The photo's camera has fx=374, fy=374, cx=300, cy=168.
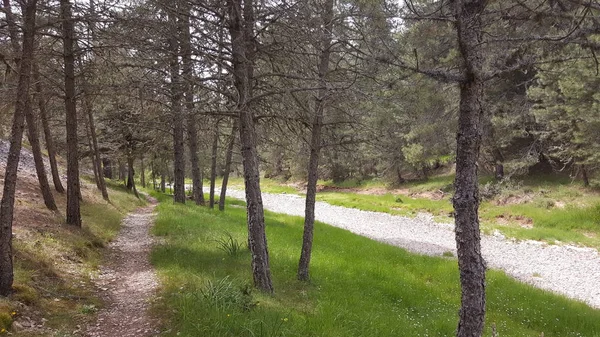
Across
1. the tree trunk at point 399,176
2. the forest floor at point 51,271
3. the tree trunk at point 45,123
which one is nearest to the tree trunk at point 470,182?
the forest floor at point 51,271

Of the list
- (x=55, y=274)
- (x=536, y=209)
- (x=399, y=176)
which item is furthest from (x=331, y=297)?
(x=399, y=176)

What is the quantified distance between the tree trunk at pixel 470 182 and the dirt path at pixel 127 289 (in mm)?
3776

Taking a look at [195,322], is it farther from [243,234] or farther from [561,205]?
[561,205]

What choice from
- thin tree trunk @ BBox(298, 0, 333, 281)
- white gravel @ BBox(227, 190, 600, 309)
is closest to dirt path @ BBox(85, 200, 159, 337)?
thin tree trunk @ BBox(298, 0, 333, 281)

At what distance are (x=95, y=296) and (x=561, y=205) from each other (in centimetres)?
2046

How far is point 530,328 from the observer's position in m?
7.44

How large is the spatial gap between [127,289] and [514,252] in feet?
45.4

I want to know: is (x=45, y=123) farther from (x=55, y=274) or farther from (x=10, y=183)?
(x=10, y=183)

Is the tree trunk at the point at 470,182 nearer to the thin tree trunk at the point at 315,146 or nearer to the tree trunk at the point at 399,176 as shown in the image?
the thin tree trunk at the point at 315,146

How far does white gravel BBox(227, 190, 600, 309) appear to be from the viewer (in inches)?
438

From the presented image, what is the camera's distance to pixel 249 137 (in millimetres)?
6535

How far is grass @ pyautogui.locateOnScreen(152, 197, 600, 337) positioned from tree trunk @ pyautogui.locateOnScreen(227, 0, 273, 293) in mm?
457

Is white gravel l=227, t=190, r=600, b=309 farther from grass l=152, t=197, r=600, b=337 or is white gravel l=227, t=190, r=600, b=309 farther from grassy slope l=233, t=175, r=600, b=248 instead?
grass l=152, t=197, r=600, b=337

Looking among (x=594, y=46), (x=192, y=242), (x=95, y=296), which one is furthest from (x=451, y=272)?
(x=95, y=296)
